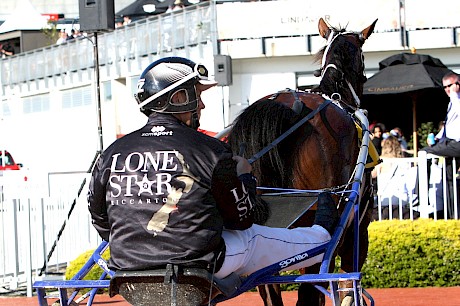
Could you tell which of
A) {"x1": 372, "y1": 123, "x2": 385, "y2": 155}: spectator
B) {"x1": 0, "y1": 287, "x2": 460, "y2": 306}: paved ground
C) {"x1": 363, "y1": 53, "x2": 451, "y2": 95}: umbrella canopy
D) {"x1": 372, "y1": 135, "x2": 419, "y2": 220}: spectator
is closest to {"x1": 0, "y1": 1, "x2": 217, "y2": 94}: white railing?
{"x1": 363, "y1": 53, "x2": 451, "y2": 95}: umbrella canopy

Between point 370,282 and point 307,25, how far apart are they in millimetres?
13679

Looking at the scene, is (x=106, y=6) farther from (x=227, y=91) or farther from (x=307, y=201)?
(x=227, y=91)

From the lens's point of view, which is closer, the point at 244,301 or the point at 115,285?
the point at 115,285

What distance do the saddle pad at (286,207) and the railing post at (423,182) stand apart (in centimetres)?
521

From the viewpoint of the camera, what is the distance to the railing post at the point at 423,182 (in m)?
10.7

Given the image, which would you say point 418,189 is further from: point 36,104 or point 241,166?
point 36,104

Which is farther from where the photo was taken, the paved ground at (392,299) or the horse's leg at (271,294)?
the paved ground at (392,299)

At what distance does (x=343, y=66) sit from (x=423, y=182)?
375cm

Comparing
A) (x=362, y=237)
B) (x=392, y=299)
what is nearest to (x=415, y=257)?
(x=392, y=299)

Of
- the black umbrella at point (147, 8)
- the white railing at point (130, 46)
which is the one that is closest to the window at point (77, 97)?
the white railing at point (130, 46)

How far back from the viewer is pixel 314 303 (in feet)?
19.6

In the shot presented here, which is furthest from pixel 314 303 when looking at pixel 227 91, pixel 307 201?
pixel 227 91

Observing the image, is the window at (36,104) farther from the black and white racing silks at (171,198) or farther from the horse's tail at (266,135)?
the black and white racing silks at (171,198)

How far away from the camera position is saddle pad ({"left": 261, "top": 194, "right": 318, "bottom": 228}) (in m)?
5.48
